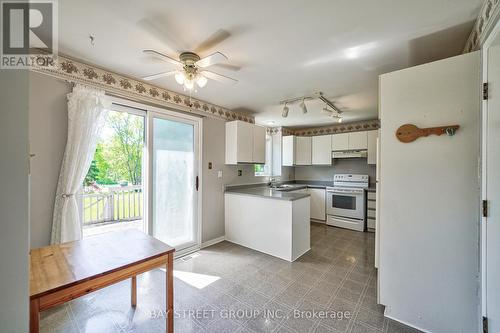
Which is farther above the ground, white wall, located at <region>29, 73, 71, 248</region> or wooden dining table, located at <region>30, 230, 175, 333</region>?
white wall, located at <region>29, 73, 71, 248</region>

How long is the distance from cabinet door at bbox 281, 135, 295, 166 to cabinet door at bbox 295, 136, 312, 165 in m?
0.16

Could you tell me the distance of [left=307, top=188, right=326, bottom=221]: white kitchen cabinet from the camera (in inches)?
187

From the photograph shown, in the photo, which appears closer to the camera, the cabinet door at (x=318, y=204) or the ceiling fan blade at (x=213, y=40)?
the ceiling fan blade at (x=213, y=40)

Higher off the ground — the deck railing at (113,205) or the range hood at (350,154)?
the range hood at (350,154)

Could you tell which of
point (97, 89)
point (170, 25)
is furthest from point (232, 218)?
point (170, 25)

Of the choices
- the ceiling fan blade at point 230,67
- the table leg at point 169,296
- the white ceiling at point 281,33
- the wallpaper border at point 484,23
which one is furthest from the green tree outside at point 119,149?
the wallpaper border at point 484,23

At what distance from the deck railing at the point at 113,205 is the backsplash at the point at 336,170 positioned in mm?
4208

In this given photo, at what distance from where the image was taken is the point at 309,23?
1.51 meters

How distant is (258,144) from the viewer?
13.1ft

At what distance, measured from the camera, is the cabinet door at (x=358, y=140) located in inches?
174

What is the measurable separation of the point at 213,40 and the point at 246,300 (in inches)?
96.3

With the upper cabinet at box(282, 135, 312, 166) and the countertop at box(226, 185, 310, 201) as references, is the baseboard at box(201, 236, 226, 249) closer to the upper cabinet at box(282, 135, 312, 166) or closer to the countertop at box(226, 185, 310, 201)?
the countertop at box(226, 185, 310, 201)

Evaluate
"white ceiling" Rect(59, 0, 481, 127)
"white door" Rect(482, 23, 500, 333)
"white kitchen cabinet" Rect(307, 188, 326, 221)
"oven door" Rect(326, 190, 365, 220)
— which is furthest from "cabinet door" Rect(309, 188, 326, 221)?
"white door" Rect(482, 23, 500, 333)

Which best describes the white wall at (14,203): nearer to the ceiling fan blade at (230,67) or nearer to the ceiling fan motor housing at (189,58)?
the ceiling fan motor housing at (189,58)
